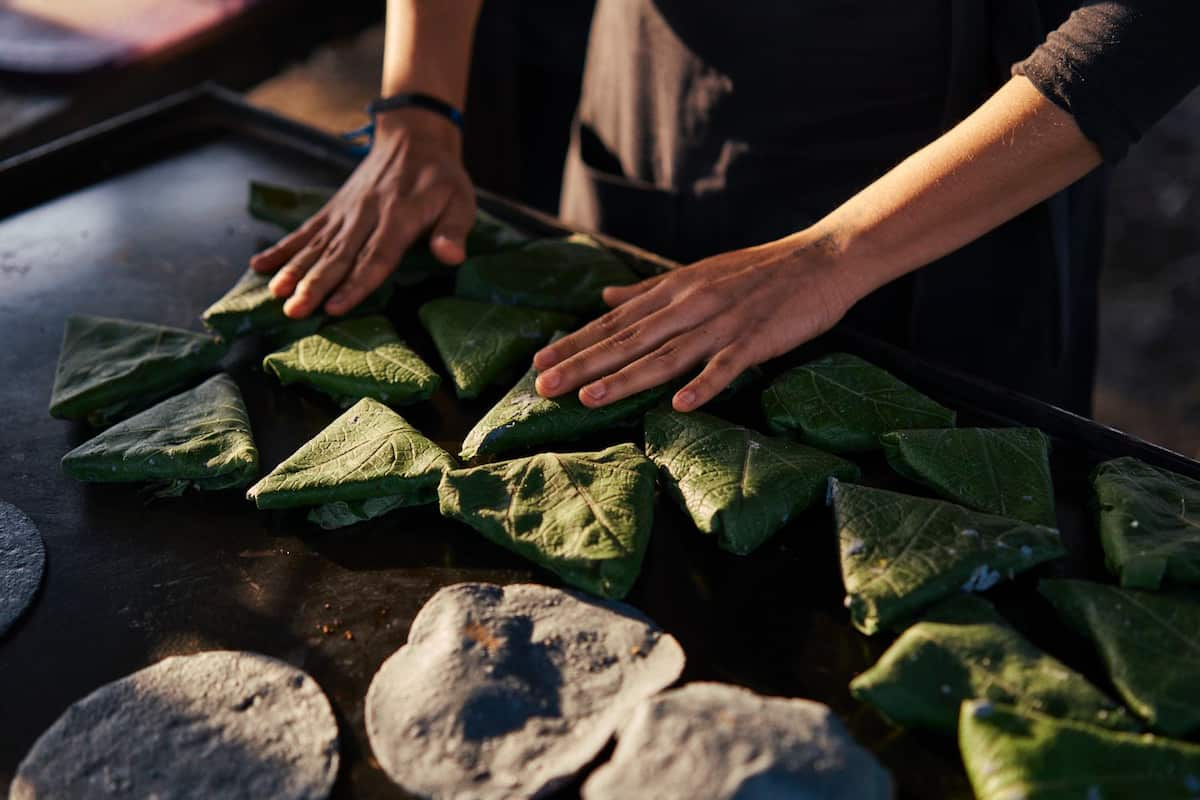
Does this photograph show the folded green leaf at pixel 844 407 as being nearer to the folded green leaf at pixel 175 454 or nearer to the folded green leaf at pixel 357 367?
the folded green leaf at pixel 357 367

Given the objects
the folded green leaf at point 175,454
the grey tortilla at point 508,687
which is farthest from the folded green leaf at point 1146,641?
the folded green leaf at point 175,454

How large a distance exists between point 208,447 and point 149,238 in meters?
0.72

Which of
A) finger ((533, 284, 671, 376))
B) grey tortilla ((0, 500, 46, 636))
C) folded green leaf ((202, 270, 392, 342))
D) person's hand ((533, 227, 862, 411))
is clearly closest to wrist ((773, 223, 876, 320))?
person's hand ((533, 227, 862, 411))

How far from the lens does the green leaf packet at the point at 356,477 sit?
1413 mm

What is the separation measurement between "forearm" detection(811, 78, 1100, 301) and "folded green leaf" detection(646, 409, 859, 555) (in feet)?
0.94

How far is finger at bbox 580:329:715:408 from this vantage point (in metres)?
1.52

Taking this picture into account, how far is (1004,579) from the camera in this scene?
131 centimetres

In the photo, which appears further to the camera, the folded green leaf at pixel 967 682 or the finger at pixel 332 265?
the finger at pixel 332 265

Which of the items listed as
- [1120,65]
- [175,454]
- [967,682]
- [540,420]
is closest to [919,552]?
[967,682]

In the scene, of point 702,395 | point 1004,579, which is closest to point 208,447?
point 702,395

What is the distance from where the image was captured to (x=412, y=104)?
204 centimetres

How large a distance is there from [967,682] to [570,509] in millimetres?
515

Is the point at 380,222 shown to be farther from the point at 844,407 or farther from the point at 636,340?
the point at 844,407

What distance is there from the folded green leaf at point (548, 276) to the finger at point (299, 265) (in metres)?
0.25
